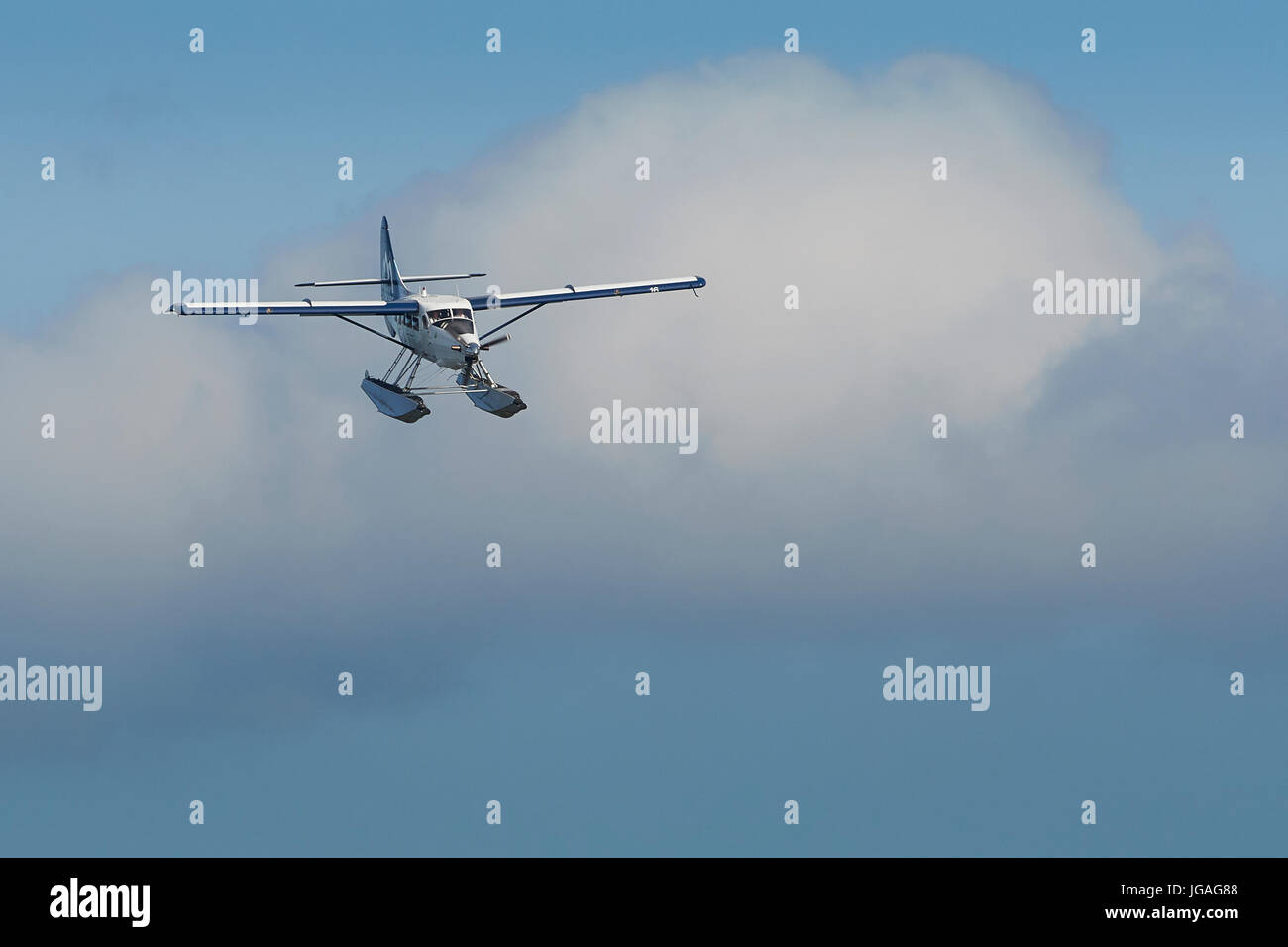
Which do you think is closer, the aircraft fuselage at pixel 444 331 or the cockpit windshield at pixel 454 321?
the aircraft fuselage at pixel 444 331

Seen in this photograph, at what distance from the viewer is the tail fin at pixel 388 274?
83.8 meters

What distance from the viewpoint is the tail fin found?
3300 inches

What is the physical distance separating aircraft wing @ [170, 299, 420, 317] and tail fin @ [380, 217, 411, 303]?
316 centimetres


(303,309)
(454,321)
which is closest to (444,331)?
(454,321)

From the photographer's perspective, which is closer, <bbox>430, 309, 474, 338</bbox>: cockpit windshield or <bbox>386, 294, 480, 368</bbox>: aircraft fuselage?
<bbox>386, 294, 480, 368</bbox>: aircraft fuselage

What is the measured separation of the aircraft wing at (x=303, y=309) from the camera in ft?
244

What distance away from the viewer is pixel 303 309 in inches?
3014

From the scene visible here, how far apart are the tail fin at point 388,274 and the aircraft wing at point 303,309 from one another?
10.4ft
